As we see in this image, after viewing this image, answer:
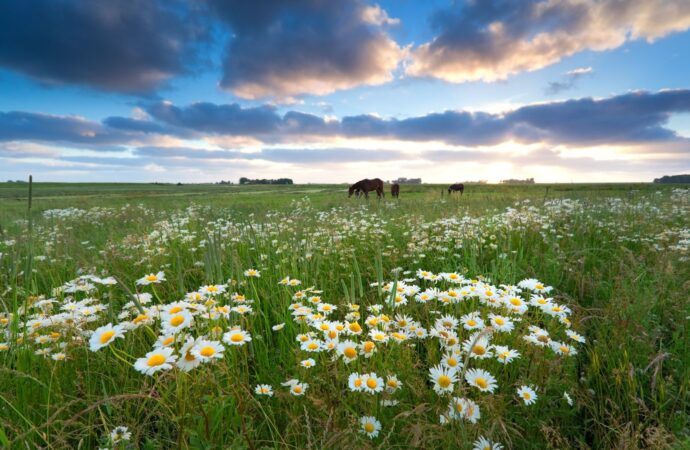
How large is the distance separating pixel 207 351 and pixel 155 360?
27cm

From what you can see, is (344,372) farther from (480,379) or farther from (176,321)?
(176,321)

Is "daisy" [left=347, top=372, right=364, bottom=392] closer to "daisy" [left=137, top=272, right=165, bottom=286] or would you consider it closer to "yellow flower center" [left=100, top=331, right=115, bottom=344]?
"yellow flower center" [left=100, top=331, right=115, bottom=344]

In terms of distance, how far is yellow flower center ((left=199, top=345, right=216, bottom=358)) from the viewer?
6.01 feet

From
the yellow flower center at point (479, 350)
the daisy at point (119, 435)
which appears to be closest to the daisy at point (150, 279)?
the daisy at point (119, 435)

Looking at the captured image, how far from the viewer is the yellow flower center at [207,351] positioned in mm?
1832

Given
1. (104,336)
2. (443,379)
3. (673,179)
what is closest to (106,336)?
(104,336)

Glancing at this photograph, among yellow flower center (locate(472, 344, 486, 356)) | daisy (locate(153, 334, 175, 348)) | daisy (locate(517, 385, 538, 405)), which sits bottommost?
daisy (locate(517, 385, 538, 405))

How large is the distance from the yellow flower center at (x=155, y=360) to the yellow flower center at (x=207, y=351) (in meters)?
0.20

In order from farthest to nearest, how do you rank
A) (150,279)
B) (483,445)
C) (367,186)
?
(367,186) → (150,279) → (483,445)

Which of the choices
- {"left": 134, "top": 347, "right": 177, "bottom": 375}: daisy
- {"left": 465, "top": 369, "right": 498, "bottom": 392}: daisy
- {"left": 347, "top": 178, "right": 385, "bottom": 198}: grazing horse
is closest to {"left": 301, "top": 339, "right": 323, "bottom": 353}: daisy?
{"left": 134, "top": 347, "right": 177, "bottom": 375}: daisy

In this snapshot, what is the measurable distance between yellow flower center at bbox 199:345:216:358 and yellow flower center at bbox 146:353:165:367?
0.20 meters

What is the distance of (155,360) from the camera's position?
180 centimetres

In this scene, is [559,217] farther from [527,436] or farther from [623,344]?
[527,436]

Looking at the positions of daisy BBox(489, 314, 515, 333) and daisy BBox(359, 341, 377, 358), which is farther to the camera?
daisy BBox(489, 314, 515, 333)
